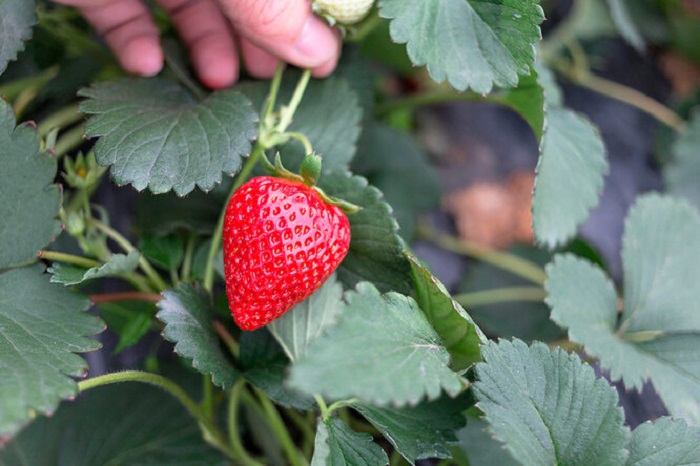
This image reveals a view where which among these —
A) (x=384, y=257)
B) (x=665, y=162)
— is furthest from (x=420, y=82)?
(x=384, y=257)

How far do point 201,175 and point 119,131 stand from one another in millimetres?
93

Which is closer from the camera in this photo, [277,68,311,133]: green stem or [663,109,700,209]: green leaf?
[277,68,311,133]: green stem

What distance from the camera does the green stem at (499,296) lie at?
1.04m

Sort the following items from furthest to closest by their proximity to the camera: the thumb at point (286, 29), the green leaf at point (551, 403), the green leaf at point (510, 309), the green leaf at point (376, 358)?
1. the green leaf at point (510, 309)
2. the thumb at point (286, 29)
3. the green leaf at point (551, 403)
4. the green leaf at point (376, 358)

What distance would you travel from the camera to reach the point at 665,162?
1.31 m

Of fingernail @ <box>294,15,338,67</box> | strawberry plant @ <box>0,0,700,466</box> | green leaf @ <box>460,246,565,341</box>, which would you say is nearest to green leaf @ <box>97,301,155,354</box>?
strawberry plant @ <box>0,0,700,466</box>

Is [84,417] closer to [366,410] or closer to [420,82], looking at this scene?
[366,410]

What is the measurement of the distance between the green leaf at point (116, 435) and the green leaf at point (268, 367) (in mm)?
135

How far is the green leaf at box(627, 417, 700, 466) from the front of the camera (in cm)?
60

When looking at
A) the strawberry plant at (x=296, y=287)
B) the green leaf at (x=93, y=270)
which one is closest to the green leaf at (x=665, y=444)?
the strawberry plant at (x=296, y=287)

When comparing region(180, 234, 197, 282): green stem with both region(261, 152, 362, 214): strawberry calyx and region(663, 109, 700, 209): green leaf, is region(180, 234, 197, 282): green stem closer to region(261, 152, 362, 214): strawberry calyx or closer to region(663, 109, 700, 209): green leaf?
region(261, 152, 362, 214): strawberry calyx

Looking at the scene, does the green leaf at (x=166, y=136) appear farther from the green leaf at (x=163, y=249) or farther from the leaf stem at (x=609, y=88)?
the leaf stem at (x=609, y=88)

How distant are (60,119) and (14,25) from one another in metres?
0.16

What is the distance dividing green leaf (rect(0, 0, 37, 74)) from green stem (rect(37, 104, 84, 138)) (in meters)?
0.13
